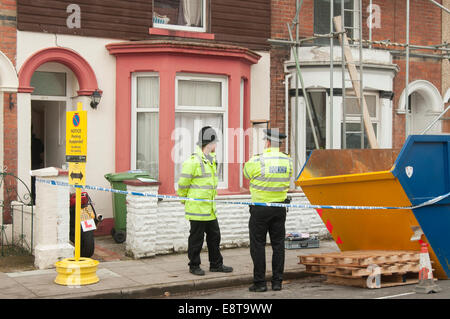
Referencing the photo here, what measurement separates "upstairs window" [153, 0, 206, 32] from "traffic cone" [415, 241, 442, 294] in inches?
261

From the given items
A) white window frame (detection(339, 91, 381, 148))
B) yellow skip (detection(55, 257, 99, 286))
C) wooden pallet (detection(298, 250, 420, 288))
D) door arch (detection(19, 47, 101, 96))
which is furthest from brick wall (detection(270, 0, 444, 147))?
yellow skip (detection(55, 257, 99, 286))

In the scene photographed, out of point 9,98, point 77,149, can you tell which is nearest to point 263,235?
point 77,149

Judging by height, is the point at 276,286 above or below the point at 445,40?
below

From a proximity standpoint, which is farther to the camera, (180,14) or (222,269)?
(180,14)

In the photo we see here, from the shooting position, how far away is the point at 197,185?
27.5 feet

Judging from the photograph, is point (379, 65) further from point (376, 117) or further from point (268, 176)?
point (268, 176)

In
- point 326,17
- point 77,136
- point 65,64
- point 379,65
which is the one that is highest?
point 326,17

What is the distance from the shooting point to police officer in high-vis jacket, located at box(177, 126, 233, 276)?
837 centimetres

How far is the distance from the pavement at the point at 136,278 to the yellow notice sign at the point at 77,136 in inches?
62.5

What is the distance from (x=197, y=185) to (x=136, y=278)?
144 centimetres

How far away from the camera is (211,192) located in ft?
27.8

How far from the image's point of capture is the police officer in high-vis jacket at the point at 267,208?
7758 mm

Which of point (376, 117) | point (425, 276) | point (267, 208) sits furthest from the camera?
point (376, 117)

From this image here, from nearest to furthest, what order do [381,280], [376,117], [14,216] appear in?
1. [381,280]
2. [14,216]
3. [376,117]
